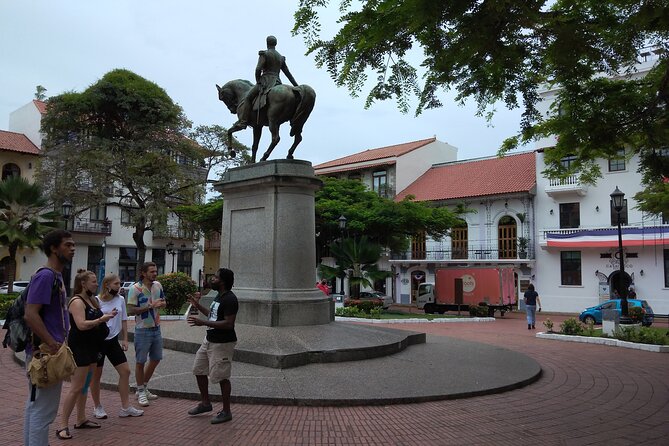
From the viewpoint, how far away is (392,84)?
671 centimetres

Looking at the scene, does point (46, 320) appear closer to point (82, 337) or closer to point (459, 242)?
point (82, 337)

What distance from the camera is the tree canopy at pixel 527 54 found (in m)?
5.17

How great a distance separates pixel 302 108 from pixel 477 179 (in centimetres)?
3094

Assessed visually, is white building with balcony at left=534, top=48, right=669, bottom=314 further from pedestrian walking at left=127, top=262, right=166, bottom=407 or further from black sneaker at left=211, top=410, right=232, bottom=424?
black sneaker at left=211, top=410, right=232, bottom=424

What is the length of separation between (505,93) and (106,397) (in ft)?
22.5

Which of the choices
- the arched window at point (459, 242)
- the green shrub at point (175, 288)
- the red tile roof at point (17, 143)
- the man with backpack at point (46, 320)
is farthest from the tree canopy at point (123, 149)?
the man with backpack at point (46, 320)

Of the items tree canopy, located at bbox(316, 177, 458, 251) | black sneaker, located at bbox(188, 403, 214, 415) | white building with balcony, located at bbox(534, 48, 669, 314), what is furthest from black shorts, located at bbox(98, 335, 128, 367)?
white building with balcony, located at bbox(534, 48, 669, 314)

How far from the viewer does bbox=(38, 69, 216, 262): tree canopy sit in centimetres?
2895

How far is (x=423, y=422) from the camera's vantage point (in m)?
5.62

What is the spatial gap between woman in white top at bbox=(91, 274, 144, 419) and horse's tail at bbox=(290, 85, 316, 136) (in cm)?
590

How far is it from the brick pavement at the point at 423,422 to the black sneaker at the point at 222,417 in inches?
2.8

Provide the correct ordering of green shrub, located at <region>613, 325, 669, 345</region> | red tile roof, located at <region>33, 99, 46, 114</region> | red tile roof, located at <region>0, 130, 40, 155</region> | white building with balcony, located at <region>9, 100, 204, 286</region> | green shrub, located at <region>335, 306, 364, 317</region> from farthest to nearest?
white building with balcony, located at <region>9, 100, 204, 286</region> < red tile roof, located at <region>33, 99, 46, 114</region> < red tile roof, located at <region>0, 130, 40, 155</region> < green shrub, located at <region>335, 306, 364, 317</region> < green shrub, located at <region>613, 325, 669, 345</region>

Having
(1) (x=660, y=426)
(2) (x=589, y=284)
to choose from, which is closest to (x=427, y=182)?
(2) (x=589, y=284)

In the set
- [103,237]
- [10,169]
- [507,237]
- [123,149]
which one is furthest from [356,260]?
[10,169]
